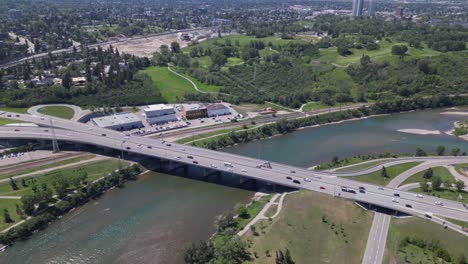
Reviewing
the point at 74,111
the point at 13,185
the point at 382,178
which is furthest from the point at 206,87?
the point at 382,178

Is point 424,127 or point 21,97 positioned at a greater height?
point 21,97

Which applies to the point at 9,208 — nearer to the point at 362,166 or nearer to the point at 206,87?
the point at 362,166

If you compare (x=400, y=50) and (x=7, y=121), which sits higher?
(x=400, y=50)

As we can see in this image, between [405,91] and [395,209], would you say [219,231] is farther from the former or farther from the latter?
[405,91]

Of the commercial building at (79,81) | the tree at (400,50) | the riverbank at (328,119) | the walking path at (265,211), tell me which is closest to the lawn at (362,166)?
the walking path at (265,211)

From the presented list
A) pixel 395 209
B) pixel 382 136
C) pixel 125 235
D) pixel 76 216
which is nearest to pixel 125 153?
pixel 76 216

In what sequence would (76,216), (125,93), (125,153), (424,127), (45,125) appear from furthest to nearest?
(125,93), (424,127), (45,125), (125,153), (76,216)

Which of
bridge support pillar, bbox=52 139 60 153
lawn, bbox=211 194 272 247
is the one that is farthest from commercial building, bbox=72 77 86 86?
lawn, bbox=211 194 272 247
